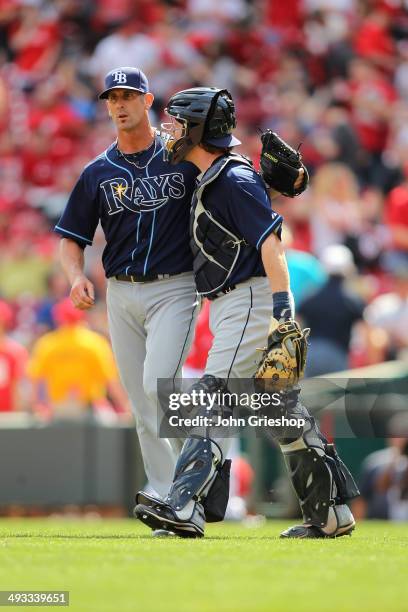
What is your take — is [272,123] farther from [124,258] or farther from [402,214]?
[124,258]

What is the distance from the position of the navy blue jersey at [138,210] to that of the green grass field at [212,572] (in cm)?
134

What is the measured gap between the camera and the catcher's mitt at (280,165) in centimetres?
604

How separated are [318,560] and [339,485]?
3.39ft

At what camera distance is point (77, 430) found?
10.3 meters

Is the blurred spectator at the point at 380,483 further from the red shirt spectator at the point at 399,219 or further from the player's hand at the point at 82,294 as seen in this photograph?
the player's hand at the point at 82,294

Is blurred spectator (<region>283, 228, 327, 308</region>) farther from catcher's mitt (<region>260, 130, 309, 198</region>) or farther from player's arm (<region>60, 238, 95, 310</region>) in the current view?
catcher's mitt (<region>260, 130, 309, 198</region>)

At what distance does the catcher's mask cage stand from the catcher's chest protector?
142 mm

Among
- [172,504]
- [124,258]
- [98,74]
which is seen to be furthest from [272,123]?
[172,504]

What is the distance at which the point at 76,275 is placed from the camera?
21.0 ft

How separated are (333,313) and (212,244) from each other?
170 inches

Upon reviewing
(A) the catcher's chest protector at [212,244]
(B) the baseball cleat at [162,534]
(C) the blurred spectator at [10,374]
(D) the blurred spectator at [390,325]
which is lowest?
(B) the baseball cleat at [162,534]

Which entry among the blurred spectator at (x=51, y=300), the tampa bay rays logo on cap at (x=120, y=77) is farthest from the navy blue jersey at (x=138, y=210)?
the blurred spectator at (x=51, y=300)

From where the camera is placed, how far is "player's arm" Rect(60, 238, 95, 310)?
20.5 feet

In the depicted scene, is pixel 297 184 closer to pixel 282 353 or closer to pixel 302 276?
pixel 282 353
